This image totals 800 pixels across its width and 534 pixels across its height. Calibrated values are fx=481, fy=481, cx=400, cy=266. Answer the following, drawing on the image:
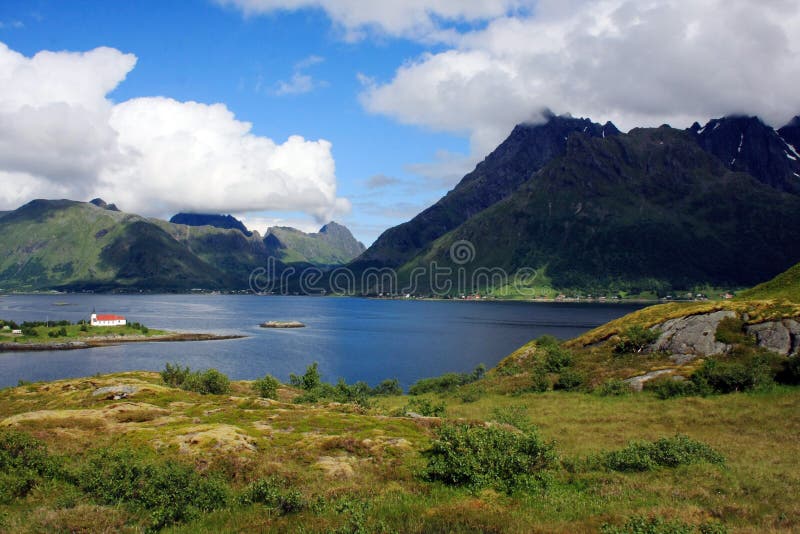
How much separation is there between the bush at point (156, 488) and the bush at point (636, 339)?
170 feet

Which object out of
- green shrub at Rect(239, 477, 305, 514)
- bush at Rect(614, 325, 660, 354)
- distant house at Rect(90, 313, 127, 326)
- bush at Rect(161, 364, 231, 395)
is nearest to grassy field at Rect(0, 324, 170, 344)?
distant house at Rect(90, 313, 127, 326)

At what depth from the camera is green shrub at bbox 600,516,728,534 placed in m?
12.3

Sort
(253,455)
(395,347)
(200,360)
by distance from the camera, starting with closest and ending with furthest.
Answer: (253,455)
(200,360)
(395,347)

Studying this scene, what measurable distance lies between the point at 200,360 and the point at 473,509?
5296 inches

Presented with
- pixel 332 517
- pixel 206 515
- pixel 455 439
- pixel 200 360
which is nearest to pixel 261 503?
pixel 206 515

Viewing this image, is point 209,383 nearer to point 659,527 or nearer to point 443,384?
point 443,384

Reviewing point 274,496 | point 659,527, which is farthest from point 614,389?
point 274,496

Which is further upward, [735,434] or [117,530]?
[117,530]

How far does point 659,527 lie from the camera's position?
12.4m

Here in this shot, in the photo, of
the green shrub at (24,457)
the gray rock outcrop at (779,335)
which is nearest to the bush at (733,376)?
the gray rock outcrop at (779,335)

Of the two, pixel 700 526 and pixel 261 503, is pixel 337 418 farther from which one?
pixel 700 526

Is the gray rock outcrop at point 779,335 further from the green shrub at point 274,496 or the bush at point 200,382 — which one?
the bush at point 200,382

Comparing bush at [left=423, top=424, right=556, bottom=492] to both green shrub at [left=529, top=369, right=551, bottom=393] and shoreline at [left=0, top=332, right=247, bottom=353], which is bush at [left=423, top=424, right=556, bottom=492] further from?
shoreline at [left=0, top=332, right=247, bottom=353]

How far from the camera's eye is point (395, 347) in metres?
163
